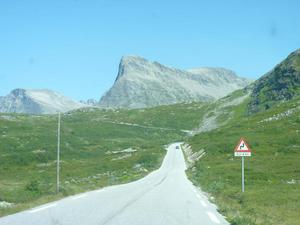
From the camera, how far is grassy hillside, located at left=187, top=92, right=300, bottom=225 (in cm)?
2198

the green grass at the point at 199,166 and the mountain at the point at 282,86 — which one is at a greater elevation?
the mountain at the point at 282,86

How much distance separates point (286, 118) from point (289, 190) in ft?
270

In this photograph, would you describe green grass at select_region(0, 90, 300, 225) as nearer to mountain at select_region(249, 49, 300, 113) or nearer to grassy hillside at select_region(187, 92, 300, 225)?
grassy hillside at select_region(187, 92, 300, 225)

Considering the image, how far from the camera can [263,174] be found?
47156mm

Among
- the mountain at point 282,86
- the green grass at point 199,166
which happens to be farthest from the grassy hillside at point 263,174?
the mountain at point 282,86

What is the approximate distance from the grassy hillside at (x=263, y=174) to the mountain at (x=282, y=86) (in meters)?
27.9

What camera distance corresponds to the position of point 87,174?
78875 millimetres

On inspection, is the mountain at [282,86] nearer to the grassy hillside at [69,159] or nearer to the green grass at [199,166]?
the green grass at [199,166]

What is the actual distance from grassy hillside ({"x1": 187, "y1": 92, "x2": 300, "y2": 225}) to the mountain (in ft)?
91.6

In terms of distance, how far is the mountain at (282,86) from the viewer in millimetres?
159625

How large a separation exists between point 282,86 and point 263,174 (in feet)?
410

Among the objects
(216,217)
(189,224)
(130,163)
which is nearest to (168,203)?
(216,217)

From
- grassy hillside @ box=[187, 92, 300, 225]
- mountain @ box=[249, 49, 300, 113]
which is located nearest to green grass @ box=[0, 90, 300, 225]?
grassy hillside @ box=[187, 92, 300, 225]

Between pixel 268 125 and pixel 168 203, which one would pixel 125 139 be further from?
pixel 168 203
